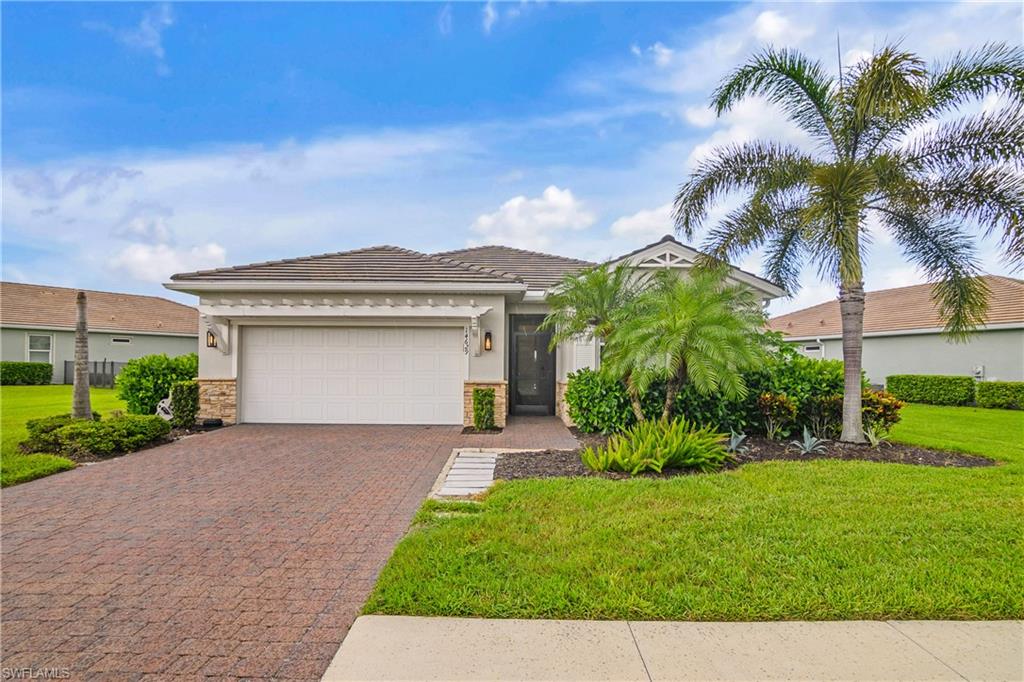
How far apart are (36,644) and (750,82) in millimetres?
11616

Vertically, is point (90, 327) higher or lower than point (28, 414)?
higher

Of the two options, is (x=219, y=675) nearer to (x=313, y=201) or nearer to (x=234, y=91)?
(x=234, y=91)

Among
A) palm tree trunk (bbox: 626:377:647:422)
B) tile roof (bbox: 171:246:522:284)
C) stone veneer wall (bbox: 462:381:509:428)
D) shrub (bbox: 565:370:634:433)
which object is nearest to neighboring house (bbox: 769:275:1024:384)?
shrub (bbox: 565:370:634:433)

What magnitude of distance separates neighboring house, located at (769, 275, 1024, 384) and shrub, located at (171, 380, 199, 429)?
18.1 m

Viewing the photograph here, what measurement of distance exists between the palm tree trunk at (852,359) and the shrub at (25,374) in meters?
30.0

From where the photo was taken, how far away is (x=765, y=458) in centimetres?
833

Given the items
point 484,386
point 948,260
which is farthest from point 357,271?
point 948,260

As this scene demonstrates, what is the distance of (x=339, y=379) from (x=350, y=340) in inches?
38.5

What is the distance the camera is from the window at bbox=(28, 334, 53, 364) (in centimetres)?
2306

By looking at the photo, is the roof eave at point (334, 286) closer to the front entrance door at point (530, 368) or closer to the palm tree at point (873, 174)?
the front entrance door at point (530, 368)

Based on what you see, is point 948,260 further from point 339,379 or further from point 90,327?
point 90,327

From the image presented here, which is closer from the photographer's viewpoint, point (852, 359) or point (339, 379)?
point (852, 359)

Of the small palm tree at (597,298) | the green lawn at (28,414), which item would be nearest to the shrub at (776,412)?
the small palm tree at (597,298)

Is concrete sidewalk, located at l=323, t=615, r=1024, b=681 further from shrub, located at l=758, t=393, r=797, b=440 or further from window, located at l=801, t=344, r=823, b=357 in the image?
window, located at l=801, t=344, r=823, b=357
